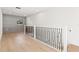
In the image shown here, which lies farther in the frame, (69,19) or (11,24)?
(11,24)

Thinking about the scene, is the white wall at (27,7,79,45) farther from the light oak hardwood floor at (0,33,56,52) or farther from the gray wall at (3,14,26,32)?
the gray wall at (3,14,26,32)

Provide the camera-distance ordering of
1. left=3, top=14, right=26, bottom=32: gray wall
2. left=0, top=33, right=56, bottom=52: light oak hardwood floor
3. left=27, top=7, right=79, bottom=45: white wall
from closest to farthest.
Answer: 1. left=0, top=33, right=56, bottom=52: light oak hardwood floor
2. left=27, top=7, right=79, bottom=45: white wall
3. left=3, top=14, right=26, bottom=32: gray wall

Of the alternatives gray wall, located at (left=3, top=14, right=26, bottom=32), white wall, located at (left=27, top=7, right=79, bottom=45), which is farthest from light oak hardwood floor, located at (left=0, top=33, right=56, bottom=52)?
gray wall, located at (left=3, top=14, right=26, bottom=32)

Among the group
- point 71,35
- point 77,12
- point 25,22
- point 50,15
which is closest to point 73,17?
point 77,12

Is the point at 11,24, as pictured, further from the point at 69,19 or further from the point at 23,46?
the point at 69,19

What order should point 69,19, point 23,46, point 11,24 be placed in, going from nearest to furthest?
point 23,46, point 69,19, point 11,24

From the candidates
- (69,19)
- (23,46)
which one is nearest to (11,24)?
(23,46)

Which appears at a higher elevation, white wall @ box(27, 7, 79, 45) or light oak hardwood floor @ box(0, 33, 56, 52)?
white wall @ box(27, 7, 79, 45)

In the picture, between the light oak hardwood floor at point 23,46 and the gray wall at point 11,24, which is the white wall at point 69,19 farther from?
the gray wall at point 11,24

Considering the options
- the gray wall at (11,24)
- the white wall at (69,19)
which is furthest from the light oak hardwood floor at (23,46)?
the gray wall at (11,24)

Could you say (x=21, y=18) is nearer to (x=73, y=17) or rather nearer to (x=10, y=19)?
(x=10, y=19)

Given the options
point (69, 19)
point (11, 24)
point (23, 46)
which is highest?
point (69, 19)

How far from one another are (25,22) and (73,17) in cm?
882

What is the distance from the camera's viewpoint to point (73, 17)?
14.6 feet
